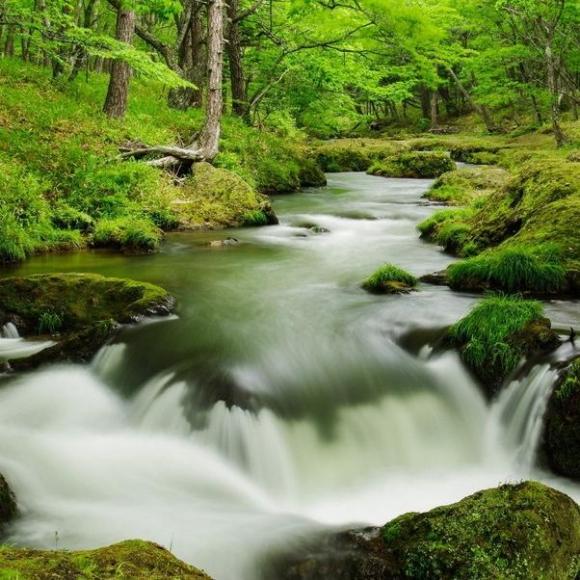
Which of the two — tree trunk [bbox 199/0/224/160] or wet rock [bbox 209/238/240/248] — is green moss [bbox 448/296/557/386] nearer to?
wet rock [bbox 209/238/240/248]

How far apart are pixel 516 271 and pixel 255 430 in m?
3.86

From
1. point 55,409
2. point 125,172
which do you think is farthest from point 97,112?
point 55,409

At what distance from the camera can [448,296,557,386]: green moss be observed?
16.0 feet

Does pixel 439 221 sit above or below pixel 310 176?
below

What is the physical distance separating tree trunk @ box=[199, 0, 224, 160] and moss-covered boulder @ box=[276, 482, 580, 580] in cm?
1160

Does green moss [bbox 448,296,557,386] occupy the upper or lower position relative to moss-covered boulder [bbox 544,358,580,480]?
upper

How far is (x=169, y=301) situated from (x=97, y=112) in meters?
9.34

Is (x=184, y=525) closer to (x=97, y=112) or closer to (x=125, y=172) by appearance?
(x=125, y=172)

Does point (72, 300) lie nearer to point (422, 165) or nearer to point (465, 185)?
point (465, 185)

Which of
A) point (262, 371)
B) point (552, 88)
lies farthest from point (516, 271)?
point (552, 88)

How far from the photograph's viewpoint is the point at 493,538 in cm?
281

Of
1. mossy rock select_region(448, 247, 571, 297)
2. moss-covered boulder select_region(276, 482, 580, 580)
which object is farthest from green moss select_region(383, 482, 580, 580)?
mossy rock select_region(448, 247, 571, 297)

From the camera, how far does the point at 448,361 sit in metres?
5.19

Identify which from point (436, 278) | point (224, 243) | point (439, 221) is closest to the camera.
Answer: point (436, 278)
